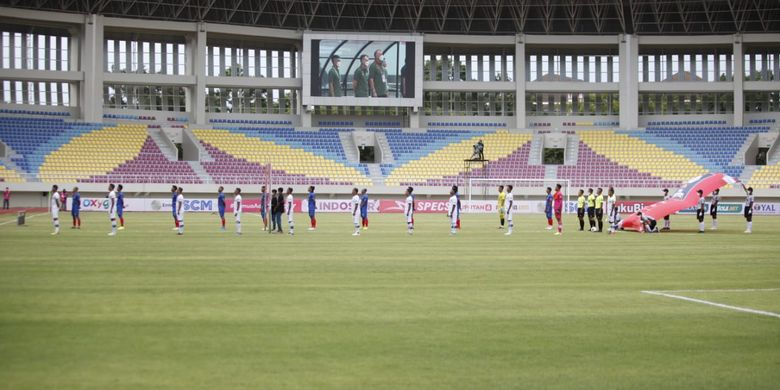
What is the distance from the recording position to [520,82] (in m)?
67.9

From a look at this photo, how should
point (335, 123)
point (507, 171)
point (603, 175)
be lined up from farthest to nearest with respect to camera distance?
point (335, 123), point (507, 171), point (603, 175)

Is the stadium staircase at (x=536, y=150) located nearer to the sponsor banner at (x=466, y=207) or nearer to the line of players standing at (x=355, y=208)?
the sponsor banner at (x=466, y=207)

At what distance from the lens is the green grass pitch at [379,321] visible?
7875 mm

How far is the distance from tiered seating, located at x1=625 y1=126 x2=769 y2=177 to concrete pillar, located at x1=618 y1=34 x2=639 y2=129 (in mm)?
1536

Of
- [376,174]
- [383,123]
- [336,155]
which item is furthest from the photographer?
[383,123]

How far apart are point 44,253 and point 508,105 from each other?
5478 cm

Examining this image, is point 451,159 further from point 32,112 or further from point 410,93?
point 32,112

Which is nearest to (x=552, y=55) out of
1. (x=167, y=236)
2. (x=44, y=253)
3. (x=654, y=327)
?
(x=167, y=236)

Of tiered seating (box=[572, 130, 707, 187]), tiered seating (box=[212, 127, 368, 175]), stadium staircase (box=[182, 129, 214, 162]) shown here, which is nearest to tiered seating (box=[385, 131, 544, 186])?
tiered seating (box=[212, 127, 368, 175])

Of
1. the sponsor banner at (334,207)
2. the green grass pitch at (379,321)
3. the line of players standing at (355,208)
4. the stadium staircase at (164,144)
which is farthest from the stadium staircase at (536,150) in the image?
the green grass pitch at (379,321)

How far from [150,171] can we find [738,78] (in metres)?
46.1

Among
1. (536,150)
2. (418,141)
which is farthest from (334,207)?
(536,150)

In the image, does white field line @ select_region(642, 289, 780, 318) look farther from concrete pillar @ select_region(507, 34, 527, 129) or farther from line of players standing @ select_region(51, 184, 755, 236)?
concrete pillar @ select_region(507, 34, 527, 129)

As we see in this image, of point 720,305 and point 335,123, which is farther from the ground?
point 335,123
